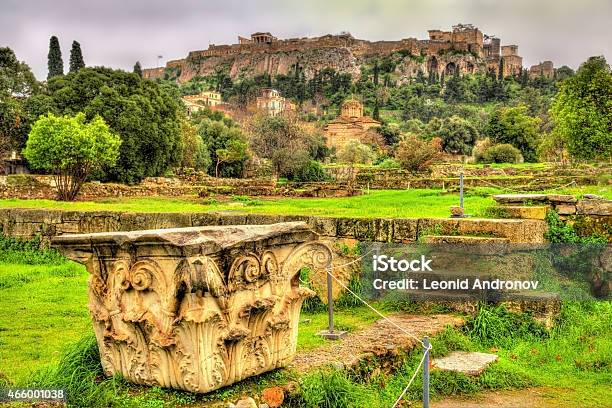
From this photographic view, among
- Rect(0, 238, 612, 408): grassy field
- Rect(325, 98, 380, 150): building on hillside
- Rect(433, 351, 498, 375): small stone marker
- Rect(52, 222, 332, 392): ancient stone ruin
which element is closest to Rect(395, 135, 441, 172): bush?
Rect(0, 238, 612, 408): grassy field

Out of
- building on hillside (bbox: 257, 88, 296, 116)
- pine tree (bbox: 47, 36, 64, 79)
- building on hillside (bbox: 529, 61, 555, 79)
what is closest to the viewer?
pine tree (bbox: 47, 36, 64, 79)

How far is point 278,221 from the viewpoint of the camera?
861 cm

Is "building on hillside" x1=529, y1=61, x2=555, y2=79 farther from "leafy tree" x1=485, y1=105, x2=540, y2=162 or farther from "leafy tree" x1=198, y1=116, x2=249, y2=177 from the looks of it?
"leafy tree" x1=198, y1=116, x2=249, y2=177

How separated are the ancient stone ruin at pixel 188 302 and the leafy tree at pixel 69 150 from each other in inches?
813

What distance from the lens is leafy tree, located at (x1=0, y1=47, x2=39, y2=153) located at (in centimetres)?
3631

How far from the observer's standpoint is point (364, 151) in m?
63.4

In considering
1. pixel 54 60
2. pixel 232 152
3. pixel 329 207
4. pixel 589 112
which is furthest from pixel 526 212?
pixel 54 60

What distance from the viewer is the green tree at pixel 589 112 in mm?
29344

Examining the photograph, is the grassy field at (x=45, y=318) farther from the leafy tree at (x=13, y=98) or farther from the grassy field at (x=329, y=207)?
the leafy tree at (x=13, y=98)

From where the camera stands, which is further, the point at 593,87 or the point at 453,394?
the point at 593,87

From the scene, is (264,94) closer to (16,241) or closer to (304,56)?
(304,56)

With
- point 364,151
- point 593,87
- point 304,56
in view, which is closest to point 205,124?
point 364,151

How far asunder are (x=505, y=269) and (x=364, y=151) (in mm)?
56994

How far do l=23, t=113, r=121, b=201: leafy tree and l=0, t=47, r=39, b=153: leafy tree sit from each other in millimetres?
9310
